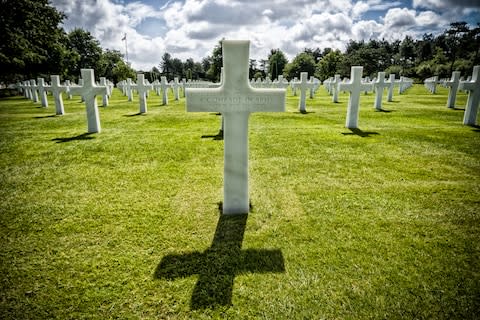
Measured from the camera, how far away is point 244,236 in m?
3.22

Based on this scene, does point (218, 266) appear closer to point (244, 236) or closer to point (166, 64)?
point (244, 236)

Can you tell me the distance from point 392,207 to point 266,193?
193 centimetres

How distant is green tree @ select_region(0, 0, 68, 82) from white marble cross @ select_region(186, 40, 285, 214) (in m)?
30.9

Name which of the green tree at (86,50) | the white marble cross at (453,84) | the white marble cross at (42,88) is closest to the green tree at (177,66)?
the green tree at (86,50)

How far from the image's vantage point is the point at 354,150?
681cm

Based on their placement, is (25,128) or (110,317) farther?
(25,128)

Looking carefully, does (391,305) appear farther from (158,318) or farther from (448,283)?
(158,318)

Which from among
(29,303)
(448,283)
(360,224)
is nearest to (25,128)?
(29,303)

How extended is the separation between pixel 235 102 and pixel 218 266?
1960mm

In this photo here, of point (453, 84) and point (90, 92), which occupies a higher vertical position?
point (453, 84)

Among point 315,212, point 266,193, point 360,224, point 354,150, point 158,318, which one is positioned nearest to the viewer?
point 158,318

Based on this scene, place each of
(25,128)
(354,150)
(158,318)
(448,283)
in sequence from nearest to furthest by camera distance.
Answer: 1. (158,318)
2. (448,283)
3. (354,150)
4. (25,128)

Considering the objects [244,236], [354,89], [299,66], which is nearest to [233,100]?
[244,236]

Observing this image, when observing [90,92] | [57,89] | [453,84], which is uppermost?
[453,84]
